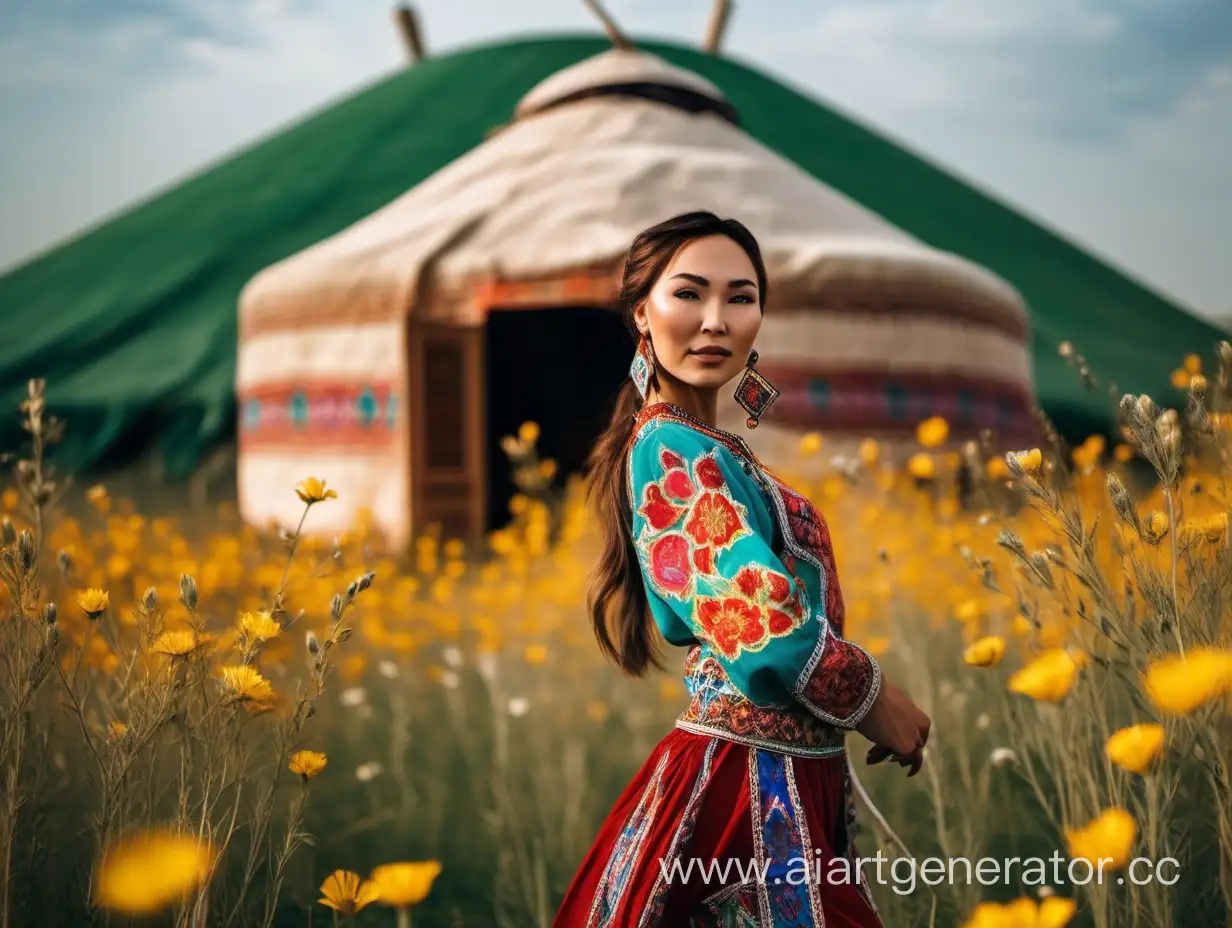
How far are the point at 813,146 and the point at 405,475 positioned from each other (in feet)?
35.0

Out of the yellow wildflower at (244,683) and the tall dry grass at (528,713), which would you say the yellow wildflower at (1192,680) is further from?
the yellow wildflower at (244,683)

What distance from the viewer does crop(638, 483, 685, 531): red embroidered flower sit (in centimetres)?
122

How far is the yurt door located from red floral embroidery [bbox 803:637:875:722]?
5.14 m

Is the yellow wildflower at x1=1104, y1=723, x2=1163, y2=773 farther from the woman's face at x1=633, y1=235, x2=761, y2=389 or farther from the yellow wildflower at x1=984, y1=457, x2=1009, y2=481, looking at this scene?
the yellow wildflower at x1=984, y1=457, x2=1009, y2=481

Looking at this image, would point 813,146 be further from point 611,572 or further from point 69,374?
point 611,572

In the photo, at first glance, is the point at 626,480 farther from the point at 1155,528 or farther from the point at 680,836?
the point at 1155,528

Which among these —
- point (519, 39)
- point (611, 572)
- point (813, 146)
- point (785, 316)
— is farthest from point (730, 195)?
point (519, 39)

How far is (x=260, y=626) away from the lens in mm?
1233

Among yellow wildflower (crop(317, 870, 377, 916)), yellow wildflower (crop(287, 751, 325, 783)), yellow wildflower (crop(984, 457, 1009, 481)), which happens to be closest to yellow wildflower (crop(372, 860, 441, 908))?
yellow wildflower (crop(317, 870, 377, 916))

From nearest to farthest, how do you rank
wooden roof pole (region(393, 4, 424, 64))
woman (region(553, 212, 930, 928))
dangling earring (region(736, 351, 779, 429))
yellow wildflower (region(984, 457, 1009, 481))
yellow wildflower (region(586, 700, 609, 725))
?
woman (region(553, 212, 930, 928))
dangling earring (region(736, 351, 779, 429))
yellow wildflower (region(984, 457, 1009, 481))
yellow wildflower (region(586, 700, 609, 725))
wooden roof pole (region(393, 4, 424, 64))

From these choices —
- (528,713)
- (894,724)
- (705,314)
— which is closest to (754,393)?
(705,314)

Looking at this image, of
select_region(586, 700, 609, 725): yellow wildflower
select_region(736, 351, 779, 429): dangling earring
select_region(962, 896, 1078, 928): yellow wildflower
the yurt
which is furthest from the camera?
the yurt

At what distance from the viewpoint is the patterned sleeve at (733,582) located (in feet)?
3.71

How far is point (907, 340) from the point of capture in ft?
20.9
